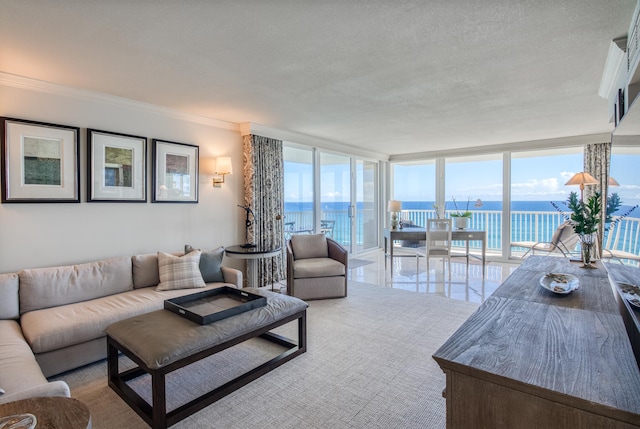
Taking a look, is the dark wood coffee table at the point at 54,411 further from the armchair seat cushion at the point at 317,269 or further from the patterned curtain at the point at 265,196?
the patterned curtain at the point at 265,196

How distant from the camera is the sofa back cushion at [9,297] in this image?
2.50 metres

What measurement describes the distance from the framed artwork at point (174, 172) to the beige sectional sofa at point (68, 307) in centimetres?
86

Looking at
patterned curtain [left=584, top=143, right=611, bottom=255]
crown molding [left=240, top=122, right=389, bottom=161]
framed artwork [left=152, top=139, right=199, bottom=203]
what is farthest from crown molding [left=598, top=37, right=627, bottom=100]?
framed artwork [left=152, top=139, right=199, bottom=203]

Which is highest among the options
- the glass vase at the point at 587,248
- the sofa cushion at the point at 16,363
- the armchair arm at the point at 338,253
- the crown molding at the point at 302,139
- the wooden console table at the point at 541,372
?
the crown molding at the point at 302,139

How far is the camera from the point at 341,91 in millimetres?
3250

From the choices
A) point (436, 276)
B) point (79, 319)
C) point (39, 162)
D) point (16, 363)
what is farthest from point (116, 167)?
point (436, 276)

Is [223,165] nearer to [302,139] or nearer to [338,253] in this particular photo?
[302,139]

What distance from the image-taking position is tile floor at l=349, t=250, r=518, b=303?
177 inches

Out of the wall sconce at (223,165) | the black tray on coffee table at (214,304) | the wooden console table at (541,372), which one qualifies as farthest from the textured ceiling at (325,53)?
the black tray on coffee table at (214,304)

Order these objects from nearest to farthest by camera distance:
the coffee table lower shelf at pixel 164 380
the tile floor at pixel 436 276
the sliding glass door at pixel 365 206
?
the coffee table lower shelf at pixel 164 380
the tile floor at pixel 436 276
the sliding glass door at pixel 365 206

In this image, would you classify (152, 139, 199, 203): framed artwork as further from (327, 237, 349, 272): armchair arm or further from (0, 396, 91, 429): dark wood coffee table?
(0, 396, 91, 429): dark wood coffee table

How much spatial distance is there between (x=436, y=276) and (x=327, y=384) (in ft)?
11.8

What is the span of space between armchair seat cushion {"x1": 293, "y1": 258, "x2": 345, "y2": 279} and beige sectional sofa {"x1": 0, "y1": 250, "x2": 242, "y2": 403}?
1159 millimetres

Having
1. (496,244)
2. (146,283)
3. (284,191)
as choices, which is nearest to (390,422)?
(146,283)
